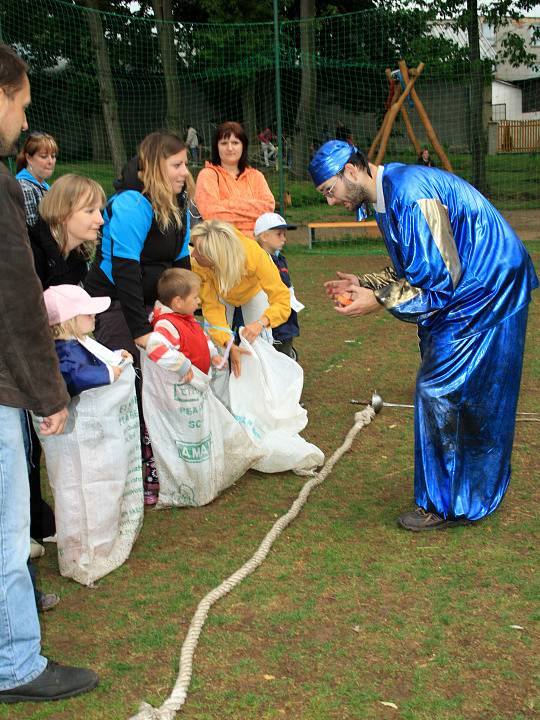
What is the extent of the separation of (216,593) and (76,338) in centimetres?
113

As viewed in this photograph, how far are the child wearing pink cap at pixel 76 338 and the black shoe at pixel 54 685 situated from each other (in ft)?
3.44

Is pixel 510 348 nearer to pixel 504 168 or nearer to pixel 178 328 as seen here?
pixel 178 328

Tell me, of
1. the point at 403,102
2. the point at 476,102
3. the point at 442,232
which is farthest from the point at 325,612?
the point at 476,102

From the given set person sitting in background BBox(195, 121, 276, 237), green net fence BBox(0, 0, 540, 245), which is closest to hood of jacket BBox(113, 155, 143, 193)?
person sitting in background BBox(195, 121, 276, 237)

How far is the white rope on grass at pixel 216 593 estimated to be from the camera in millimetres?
2809

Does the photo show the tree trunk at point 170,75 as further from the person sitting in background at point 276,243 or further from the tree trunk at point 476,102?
the person sitting in background at point 276,243

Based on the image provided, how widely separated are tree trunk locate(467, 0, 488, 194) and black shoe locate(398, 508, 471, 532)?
1327 cm

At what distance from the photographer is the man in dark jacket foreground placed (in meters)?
2.60

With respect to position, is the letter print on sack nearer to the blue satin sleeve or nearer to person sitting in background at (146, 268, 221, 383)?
person sitting in background at (146, 268, 221, 383)

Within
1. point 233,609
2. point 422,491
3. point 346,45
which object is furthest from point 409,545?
point 346,45

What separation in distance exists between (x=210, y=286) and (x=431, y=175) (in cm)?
151

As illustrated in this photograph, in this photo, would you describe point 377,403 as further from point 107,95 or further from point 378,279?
point 107,95

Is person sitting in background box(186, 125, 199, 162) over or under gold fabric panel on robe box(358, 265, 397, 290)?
over

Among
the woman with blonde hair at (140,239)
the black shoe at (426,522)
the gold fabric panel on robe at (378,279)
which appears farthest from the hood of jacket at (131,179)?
the black shoe at (426,522)
